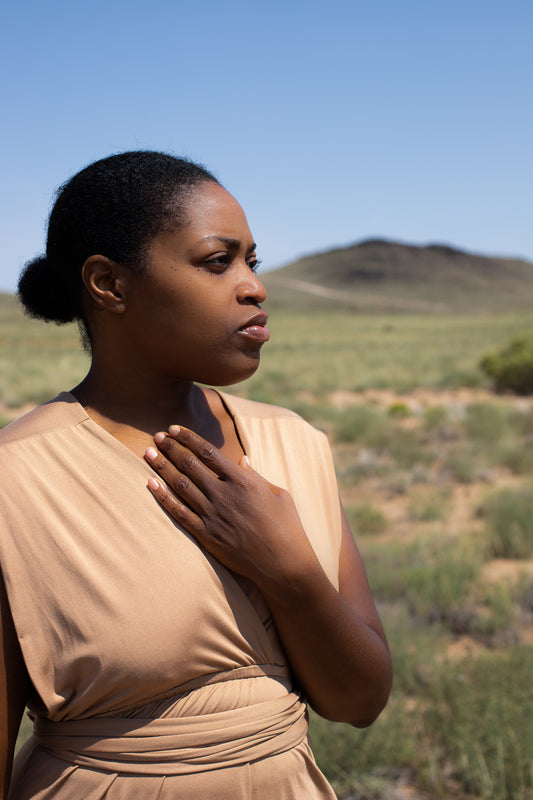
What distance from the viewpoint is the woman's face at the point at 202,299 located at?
1.40m

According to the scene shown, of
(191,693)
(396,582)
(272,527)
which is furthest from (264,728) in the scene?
(396,582)

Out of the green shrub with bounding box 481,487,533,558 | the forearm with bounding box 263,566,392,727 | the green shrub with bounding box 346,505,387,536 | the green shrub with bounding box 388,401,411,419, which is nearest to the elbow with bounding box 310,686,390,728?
the forearm with bounding box 263,566,392,727

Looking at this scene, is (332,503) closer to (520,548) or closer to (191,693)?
(191,693)

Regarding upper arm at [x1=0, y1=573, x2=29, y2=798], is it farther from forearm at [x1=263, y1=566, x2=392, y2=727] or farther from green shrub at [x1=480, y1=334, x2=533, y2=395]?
green shrub at [x1=480, y1=334, x2=533, y2=395]

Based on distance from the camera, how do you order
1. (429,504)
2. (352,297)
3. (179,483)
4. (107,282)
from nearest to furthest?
Answer: (179,483)
(107,282)
(429,504)
(352,297)

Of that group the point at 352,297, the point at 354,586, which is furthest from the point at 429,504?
the point at 352,297

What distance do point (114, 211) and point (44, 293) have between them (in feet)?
1.06

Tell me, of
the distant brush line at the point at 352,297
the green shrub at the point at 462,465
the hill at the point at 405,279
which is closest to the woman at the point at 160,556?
the green shrub at the point at 462,465

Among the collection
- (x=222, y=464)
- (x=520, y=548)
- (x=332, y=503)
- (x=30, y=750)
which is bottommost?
(x=520, y=548)

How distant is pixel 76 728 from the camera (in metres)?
1.33

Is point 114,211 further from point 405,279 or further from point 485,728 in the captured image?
point 405,279

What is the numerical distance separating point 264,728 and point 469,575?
4905 millimetres

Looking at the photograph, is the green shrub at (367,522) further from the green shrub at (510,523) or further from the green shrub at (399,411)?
the green shrub at (399,411)

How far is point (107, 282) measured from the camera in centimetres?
147
